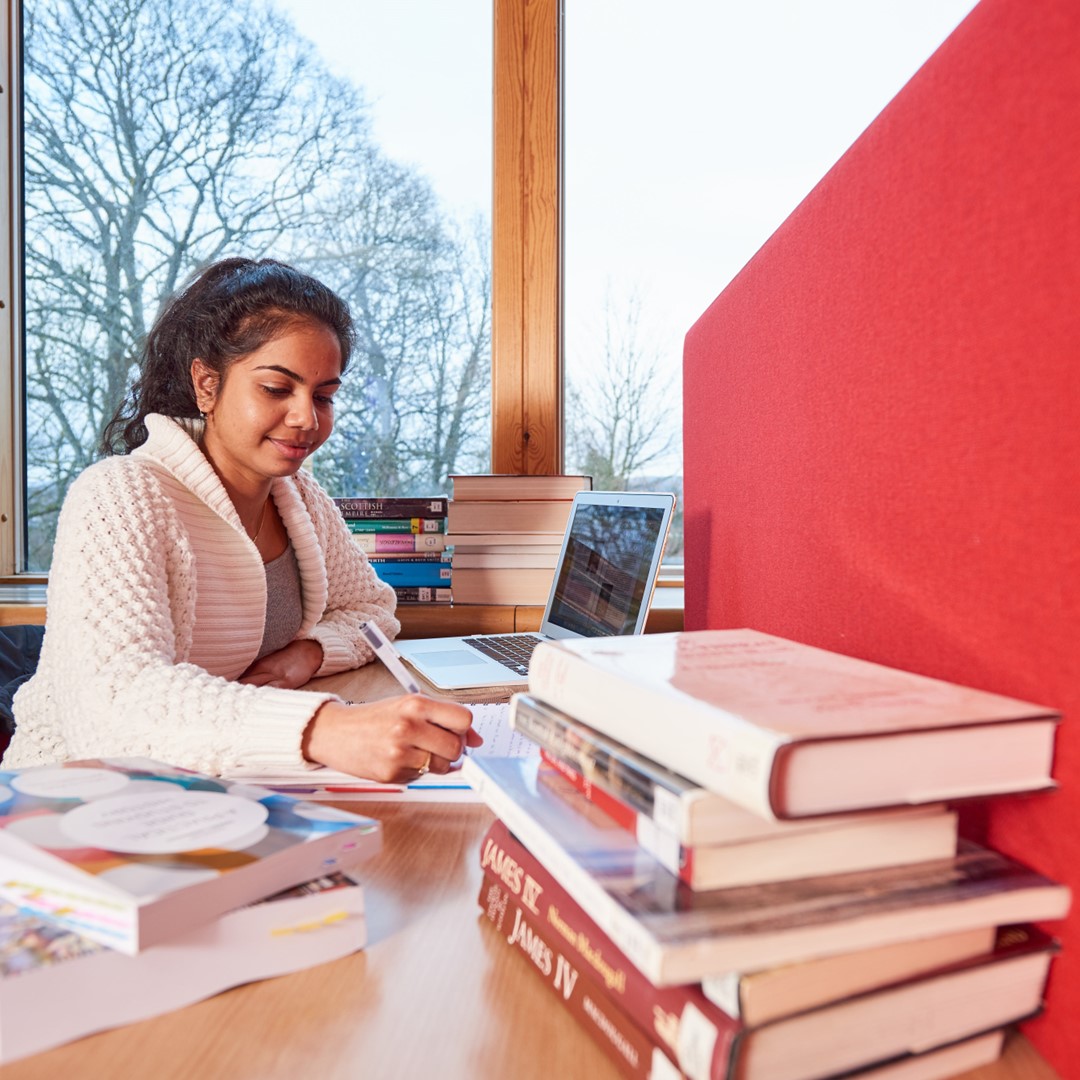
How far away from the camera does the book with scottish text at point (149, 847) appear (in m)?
0.47

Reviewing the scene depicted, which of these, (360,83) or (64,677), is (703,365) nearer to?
(64,677)

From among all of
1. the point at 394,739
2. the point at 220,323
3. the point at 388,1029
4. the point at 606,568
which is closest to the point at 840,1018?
the point at 388,1029

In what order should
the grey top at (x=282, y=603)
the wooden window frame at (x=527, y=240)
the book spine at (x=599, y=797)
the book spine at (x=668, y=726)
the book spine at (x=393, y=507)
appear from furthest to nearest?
the wooden window frame at (x=527, y=240), the book spine at (x=393, y=507), the grey top at (x=282, y=603), the book spine at (x=599, y=797), the book spine at (x=668, y=726)

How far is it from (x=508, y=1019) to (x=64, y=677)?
787mm

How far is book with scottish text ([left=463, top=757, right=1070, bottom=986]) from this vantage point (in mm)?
390

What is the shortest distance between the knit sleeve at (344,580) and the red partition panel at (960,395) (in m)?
1.06

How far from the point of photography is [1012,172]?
19.0 inches

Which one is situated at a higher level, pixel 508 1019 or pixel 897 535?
pixel 897 535

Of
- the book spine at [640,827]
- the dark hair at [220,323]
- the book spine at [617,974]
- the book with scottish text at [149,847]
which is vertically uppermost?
the dark hair at [220,323]

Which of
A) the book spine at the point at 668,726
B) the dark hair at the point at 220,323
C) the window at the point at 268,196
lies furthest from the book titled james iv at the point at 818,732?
the window at the point at 268,196

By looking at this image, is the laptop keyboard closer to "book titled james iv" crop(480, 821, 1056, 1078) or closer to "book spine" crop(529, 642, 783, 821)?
"book spine" crop(529, 642, 783, 821)

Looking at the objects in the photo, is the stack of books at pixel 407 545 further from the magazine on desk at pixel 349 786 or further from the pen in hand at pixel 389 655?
the magazine on desk at pixel 349 786

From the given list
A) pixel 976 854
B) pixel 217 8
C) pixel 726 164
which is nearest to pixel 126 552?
pixel 976 854

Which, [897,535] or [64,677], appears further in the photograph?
[64,677]
